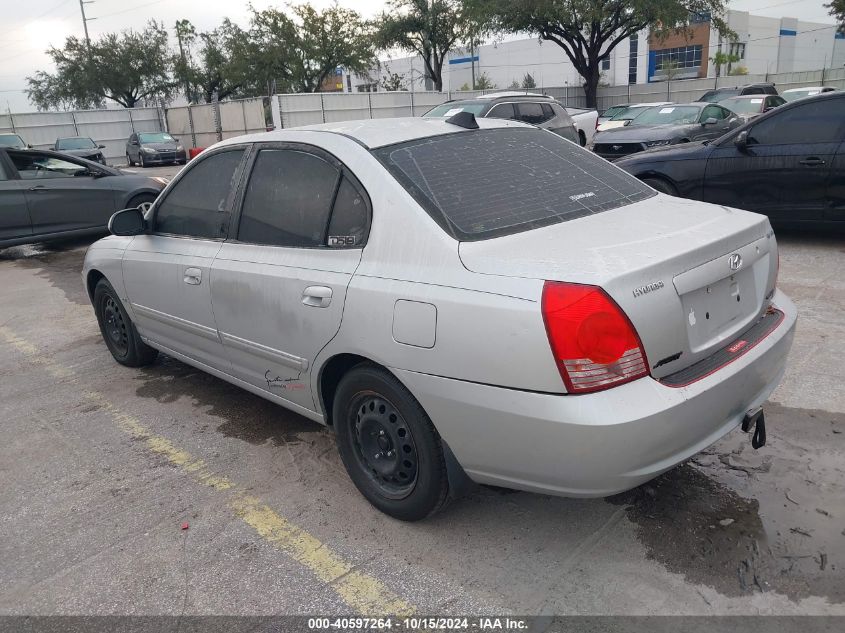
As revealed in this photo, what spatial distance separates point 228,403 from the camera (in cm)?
443

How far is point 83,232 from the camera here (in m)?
10.3

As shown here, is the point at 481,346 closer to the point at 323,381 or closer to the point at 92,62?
the point at 323,381

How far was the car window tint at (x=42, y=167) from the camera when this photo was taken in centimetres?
983

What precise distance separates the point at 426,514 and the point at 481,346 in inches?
34.8

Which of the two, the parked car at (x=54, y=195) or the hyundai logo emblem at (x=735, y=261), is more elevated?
the hyundai logo emblem at (x=735, y=261)

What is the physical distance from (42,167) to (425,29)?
36.7 meters

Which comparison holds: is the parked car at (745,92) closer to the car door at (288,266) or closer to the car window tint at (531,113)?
the car window tint at (531,113)

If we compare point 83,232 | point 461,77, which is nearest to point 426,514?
point 83,232

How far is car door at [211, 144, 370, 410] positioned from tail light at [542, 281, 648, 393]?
3.22 feet

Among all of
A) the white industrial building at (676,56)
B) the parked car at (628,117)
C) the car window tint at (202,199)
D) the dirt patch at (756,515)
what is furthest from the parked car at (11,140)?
the white industrial building at (676,56)

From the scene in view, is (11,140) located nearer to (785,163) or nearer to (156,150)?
(156,150)

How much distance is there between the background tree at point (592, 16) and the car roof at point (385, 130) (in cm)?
3115

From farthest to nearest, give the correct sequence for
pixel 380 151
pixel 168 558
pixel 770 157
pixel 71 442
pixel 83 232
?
1. pixel 83 232
2. pixel 770 157
3. pixel 71 442
4. pixel 380 151
5. pixel 168 558

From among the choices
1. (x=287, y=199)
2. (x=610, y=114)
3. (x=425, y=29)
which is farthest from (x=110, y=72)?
(x=287, y=199)
